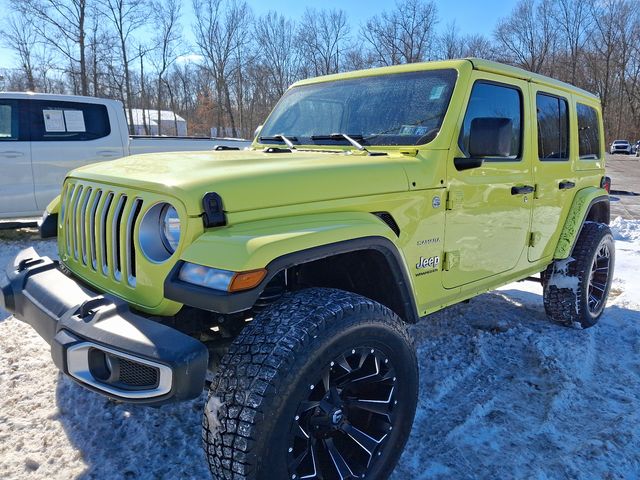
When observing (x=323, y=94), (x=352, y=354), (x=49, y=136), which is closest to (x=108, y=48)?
(x=49, y=136)

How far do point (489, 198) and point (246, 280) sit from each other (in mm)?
1894

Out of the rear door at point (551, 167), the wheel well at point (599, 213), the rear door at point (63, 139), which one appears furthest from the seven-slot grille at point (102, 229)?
the rear door at point (63, 139)

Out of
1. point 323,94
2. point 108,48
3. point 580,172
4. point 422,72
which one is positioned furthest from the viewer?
point 108,48

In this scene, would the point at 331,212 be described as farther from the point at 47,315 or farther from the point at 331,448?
the point at 47,315

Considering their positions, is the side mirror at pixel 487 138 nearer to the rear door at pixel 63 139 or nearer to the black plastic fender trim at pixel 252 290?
the black plastic fender trim at pixel 252 290

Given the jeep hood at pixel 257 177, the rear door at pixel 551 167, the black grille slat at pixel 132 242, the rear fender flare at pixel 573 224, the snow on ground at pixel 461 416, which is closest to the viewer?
the jeep hood at pixel 257 177

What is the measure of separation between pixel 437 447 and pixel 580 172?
2.83 meters

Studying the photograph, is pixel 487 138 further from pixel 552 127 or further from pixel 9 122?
pixel 9 122

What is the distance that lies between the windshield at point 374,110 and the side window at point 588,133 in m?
2.01

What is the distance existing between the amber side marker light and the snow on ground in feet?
3.56

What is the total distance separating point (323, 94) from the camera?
356cm

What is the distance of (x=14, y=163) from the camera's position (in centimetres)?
688

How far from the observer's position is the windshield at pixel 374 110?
2951mm

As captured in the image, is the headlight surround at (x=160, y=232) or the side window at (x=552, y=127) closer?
the headlight surround at (x=160, y=232)
